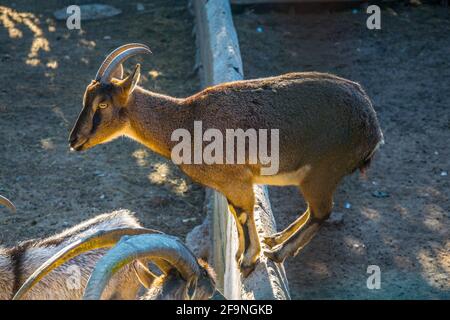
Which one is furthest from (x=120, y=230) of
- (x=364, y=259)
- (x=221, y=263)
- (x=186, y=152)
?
(x=364, y=259)

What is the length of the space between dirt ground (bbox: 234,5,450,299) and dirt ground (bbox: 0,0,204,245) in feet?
3.85

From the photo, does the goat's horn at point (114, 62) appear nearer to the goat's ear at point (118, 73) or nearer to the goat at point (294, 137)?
the goat's ear at point (118, 73)

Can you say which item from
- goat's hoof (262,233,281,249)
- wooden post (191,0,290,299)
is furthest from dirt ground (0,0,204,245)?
goat's hoof (262,233,281,249)

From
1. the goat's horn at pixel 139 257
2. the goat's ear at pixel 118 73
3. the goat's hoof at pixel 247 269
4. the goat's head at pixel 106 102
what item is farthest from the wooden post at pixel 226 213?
the goat's ear at pixel 118 73

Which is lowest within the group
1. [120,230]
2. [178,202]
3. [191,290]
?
[178,202]

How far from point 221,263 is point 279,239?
126 centimetres

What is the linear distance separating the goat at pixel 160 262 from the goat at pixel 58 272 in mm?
1469

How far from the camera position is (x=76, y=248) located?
15.5ft

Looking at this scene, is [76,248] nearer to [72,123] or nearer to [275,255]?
[275,255]

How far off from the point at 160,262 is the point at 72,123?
6.25 metres

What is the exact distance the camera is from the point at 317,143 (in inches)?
257

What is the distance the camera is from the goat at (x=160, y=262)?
4.48 metres

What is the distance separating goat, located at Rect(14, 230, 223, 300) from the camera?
448 cm
